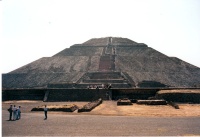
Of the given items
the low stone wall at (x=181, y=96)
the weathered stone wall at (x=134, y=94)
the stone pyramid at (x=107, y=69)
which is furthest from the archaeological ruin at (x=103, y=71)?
the low stone wall at (x=181, y=96)

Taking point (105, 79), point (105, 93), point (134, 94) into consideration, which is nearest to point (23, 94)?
point (105, 93)

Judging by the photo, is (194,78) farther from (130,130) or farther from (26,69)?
(130,130)

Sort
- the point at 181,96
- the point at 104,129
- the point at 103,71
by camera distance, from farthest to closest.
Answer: the point at 103,71 < the point at 181,96 < the point at 104,129

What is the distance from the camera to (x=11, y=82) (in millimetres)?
Result: 51750

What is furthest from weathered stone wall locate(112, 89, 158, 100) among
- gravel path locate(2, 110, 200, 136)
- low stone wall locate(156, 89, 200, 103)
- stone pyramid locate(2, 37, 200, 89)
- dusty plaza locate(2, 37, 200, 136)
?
gravel path locate(2, 110, 200, 136)

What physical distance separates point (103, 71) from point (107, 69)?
2.47 m

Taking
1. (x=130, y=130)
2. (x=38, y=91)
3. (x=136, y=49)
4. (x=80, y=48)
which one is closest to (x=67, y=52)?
(x=80, y=48)

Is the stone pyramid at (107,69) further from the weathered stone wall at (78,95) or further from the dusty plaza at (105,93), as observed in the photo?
the weathered stone wall at (78,95)

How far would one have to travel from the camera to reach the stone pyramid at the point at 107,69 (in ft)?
150

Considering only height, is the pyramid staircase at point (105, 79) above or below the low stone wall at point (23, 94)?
above

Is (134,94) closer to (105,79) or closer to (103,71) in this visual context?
(105,79)

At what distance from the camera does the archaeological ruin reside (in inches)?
1592

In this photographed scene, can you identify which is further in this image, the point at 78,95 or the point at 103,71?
the point at 103,71

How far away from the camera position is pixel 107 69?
5212 cm
